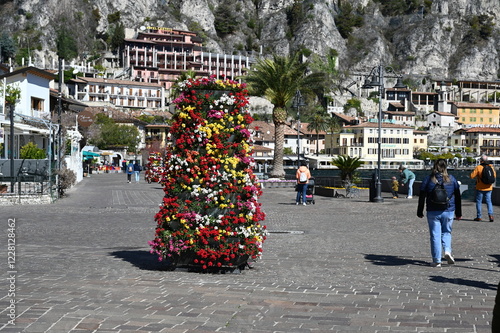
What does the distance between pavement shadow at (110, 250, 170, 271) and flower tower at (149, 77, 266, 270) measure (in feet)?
1.53

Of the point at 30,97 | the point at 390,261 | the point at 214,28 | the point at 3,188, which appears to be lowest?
the point at 390,261

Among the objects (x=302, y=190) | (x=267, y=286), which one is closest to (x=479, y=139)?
(x=302, y=190)

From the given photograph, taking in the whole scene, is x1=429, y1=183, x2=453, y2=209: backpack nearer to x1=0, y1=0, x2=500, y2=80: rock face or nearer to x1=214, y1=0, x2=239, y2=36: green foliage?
x1=0, y1=0, x2=500, y2=80: rock face

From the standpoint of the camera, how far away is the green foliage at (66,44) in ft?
499

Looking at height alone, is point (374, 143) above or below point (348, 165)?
above

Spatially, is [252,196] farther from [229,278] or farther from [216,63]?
[216,63]

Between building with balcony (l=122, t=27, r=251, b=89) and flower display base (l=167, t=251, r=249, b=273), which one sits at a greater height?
building with balcony (l=122, t=27, r=251, b=89)

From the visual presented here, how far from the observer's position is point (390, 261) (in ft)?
35.2

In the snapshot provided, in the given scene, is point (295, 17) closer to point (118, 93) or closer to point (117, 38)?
point (117, 38)

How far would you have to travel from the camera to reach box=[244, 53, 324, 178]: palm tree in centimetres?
4847

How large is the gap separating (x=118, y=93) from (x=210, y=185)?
5385 inches

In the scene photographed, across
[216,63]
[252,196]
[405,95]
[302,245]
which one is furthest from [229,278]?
[405,95]

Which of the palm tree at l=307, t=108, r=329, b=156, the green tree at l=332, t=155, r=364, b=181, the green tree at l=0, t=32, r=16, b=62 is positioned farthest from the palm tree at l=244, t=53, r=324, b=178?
the green tree at l=0, t=32, r=16, b=62

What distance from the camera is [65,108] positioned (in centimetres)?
6319
